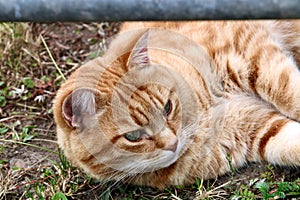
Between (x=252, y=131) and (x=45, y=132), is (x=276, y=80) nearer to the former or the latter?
(x=252, y=131)

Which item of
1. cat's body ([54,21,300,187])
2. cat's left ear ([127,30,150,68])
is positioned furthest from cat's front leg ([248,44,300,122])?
cat's left ear ([127,30,150,68])

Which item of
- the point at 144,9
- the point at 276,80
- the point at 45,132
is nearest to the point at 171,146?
the point at 276,80

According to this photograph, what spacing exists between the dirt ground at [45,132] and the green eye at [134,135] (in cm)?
37

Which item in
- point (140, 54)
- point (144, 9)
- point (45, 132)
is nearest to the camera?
point (144, 9)

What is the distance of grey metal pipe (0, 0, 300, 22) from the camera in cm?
117

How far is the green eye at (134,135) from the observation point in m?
2.79

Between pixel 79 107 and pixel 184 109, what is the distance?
2.04ft

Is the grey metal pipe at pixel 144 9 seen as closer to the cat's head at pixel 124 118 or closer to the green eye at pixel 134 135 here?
the cat's head at pixel 124 118

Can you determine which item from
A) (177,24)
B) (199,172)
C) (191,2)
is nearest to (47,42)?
(177,24)

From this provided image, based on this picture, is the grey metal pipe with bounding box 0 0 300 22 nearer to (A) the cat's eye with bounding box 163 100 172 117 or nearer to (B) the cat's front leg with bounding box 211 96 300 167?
(A) the cat's eye with bounding box 163 100 172 117

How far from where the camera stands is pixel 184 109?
3.00 m

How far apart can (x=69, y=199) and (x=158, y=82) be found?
841 mm

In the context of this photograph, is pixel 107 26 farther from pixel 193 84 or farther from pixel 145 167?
pixel 145 167

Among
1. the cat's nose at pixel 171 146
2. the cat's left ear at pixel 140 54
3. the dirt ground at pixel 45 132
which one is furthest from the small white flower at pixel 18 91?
the cat's nose at pixel 171 146
